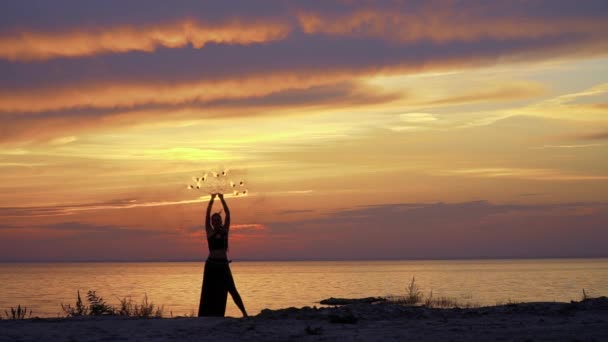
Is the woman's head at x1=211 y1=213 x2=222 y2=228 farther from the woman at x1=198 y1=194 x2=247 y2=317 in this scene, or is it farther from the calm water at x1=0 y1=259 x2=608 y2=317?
the calm water at x1=0 y1=259 x2=608 y2=317

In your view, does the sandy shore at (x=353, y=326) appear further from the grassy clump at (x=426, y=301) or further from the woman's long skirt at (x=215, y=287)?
the grassy clump at (x=426, y=301)

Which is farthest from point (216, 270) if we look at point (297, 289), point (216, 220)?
point (297, 289)

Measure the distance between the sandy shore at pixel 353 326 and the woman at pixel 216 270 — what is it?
1242mm

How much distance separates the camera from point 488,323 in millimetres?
15055

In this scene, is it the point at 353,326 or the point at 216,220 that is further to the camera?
the point at 216,220

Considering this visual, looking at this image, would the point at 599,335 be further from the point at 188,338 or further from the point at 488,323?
the point at 188,338

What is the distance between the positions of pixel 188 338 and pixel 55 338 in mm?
2200

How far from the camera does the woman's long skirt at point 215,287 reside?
1766cm

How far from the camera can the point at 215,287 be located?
17.8m

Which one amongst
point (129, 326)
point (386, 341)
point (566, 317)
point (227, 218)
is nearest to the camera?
point (386, 341)

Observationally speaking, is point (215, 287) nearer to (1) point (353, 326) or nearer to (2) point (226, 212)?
(2) point (226, 212)

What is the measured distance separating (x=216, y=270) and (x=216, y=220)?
3.74ft

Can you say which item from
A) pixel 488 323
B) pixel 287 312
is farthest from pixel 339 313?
pixel 488 323

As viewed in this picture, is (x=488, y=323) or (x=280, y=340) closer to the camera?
(x=280, y=340)
